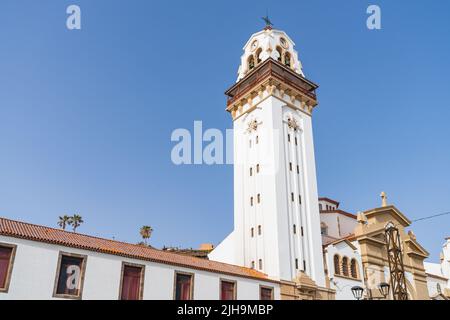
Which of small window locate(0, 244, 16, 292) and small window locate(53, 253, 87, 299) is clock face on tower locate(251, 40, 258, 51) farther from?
small window locate(0, 244, 16, 292)

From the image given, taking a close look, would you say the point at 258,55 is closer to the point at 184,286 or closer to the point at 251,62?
the point at 251,62

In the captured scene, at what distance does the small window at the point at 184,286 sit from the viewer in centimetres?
2764

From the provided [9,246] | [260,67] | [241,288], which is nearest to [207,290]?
[241,288]

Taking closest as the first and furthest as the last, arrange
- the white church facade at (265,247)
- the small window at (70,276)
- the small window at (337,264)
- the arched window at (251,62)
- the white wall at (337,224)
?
1. the small window at (70,276)
2. the white church facade at (265,247)
3. the small window at (337,264)
4. the arched window at (251,62)
5. the white wall at (337,224)

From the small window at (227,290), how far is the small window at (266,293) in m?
2.83

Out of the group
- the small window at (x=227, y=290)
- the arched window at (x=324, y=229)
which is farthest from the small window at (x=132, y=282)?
the arched window at (x=324, y=229)

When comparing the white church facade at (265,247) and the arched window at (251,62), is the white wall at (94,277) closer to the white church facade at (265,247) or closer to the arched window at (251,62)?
the white church facade at (265,247)

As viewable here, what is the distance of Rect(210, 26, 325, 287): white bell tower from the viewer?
36.7 metres

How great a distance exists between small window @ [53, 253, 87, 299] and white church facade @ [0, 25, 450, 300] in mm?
56

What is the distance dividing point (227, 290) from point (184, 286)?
148 inches

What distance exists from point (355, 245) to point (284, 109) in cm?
1595

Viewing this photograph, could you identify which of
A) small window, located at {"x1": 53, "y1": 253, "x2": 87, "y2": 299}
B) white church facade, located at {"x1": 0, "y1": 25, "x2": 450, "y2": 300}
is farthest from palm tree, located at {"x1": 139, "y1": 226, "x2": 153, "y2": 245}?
small window, located at {"x1": 53, "y1": 253, "x2": 87, "y2": 299}

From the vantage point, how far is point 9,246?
21656 mm
